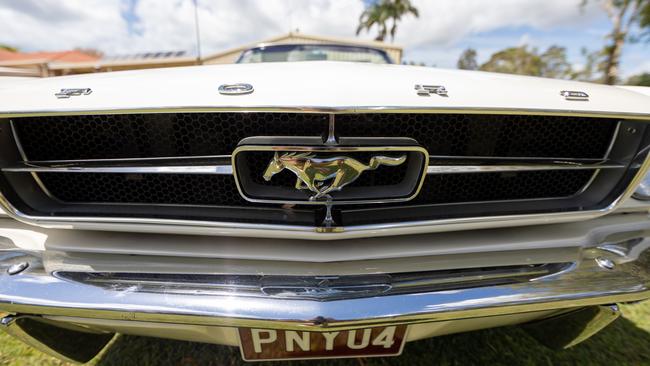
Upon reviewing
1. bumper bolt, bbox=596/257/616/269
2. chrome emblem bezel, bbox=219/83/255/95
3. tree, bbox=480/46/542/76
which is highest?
chrome emblem bezel, bbox=219/83/255/95

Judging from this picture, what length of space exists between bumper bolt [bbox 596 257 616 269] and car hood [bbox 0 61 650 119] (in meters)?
0.48

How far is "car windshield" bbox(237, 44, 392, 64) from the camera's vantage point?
3057 millimetres

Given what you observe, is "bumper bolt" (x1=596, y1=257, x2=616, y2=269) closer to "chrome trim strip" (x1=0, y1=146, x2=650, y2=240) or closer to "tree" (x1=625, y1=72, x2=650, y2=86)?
"chrome trim strip" (x1=0, y1=146, x2=650, y2=240)

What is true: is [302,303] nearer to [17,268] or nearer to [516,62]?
[17,268]

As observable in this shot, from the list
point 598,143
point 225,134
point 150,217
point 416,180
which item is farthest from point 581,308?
point 150,217

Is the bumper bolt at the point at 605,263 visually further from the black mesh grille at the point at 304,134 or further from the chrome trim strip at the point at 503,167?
the chrome trim strip at the point at 503,167

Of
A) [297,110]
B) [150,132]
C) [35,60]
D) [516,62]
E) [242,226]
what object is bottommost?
Answer: [35,60]

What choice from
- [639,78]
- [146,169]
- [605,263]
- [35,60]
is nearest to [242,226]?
[146,169]

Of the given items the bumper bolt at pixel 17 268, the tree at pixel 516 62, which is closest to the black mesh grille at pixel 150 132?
the bumper bolt at pixel 17 268

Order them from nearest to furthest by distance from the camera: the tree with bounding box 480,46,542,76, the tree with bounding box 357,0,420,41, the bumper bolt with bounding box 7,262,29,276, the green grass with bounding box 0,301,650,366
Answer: the bumper bolt with bounding box 7,262,29,276, the green grass with bounding box 0,301,650,366, the tree with bounding box 480,46,542,76, the tree with bounding box 357,0,420,41

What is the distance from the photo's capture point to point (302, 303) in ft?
3.40

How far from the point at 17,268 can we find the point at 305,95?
1036 mm

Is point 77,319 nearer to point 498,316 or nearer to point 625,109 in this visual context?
point 498,316

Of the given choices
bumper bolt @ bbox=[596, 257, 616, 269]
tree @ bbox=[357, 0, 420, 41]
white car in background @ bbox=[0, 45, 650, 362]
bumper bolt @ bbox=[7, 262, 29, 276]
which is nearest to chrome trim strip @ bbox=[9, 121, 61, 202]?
white car in background @ bbox=[0, 45, 650, 362]
